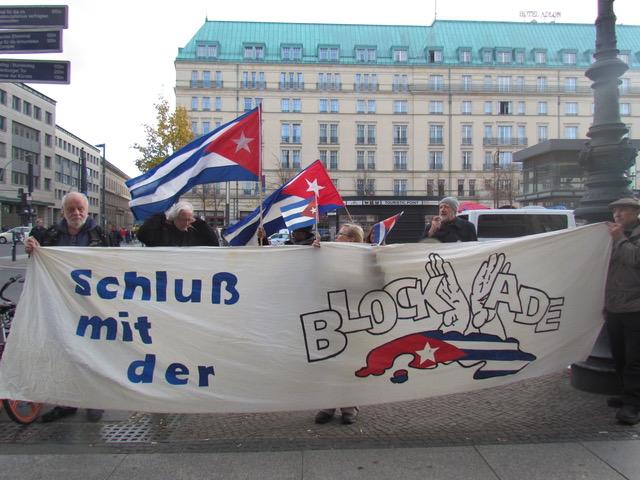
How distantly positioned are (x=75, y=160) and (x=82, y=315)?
313ft

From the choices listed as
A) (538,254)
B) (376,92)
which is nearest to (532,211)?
(538,254)

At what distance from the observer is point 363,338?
14.1 feet

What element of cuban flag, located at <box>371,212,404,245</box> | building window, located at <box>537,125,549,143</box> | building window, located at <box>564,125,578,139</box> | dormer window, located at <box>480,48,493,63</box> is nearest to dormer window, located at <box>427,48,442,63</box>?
dormer window, located at <box>480,48,493,63</box>

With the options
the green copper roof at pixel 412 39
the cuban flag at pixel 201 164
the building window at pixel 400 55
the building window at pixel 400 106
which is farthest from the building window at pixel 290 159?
the cuban flag at pixel 201 164

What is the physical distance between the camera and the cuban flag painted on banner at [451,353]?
4273 mm

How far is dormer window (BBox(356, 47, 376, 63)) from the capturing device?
71.9m

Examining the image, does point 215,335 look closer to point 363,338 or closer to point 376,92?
point 363,338

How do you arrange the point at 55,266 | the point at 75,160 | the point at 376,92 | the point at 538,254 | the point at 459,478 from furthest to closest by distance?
the point at 75,160
the point at 376,92
the point at 538,254
the point at 55,266
the point at 459,478

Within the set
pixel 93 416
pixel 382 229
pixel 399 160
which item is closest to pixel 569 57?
pixel 399 160

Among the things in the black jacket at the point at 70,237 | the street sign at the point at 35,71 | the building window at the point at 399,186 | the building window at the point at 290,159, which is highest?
the building window at the point at 290,159

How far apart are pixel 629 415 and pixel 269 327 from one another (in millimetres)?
3012

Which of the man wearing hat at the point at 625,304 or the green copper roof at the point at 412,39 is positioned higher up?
the green copper roof at the point at 412,39

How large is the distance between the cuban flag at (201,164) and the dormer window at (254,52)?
6999 centimetres

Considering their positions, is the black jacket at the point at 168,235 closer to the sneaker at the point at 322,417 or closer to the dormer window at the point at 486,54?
the sneaker at the point at 322,417
